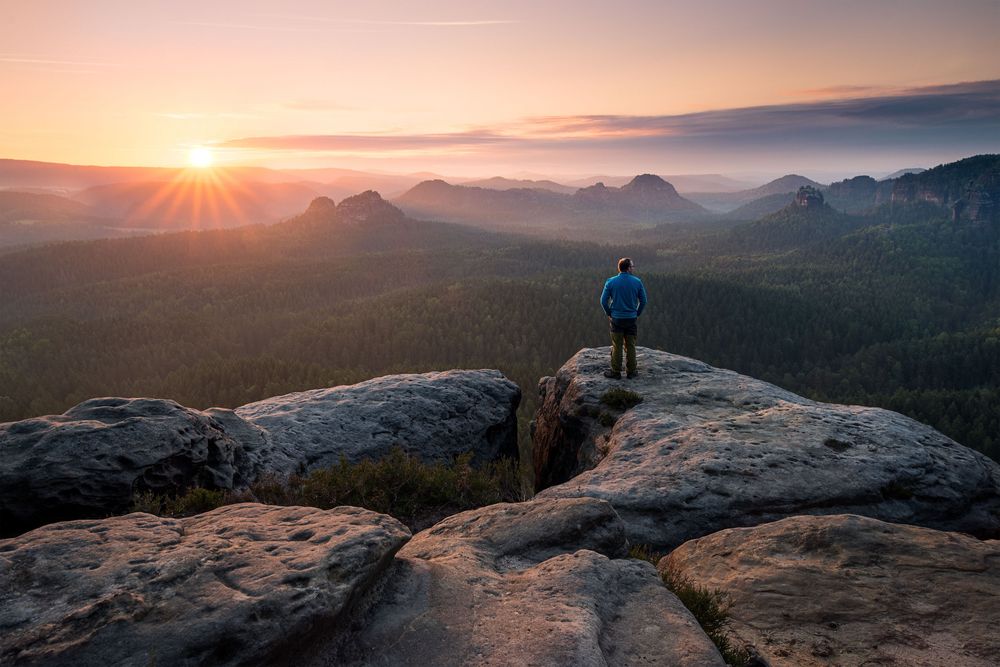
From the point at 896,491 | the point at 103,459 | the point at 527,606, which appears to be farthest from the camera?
the point at 896,491

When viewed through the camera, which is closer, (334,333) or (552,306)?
(334,333)

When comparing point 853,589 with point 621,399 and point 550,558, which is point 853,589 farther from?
point 621,399

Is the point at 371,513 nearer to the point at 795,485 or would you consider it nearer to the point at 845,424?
the point at 795,485

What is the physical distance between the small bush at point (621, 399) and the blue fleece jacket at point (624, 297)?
116 inches

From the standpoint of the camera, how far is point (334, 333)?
12456 cm

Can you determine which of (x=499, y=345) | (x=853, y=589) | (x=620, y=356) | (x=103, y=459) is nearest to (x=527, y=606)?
(x=853, y=589)

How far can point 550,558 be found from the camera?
933 centimetres

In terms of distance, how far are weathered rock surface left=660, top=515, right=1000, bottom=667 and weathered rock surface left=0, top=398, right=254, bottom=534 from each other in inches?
481

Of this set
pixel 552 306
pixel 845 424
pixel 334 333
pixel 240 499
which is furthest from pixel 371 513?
pixel 552 306

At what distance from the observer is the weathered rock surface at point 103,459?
1154 cm

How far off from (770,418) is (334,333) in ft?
384

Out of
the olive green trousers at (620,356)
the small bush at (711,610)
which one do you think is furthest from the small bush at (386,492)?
the olive green trousers at (620,356)

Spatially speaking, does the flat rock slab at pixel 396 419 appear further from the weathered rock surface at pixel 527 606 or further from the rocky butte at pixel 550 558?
the weathered rock surface at pixel 527 606

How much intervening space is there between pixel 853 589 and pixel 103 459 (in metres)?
16.0
